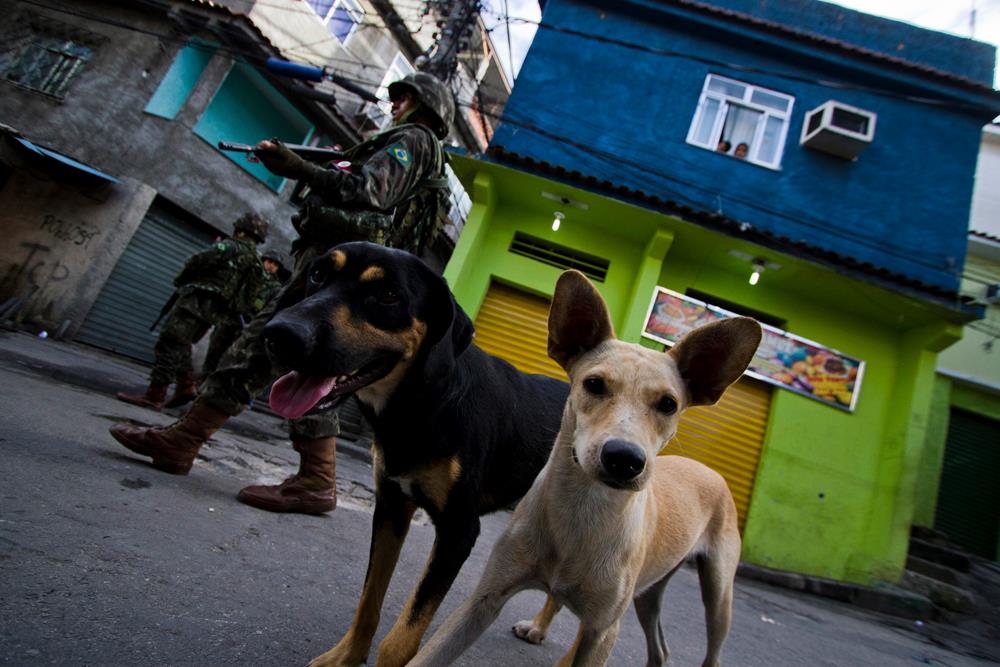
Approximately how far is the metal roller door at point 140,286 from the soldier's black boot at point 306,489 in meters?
9.60

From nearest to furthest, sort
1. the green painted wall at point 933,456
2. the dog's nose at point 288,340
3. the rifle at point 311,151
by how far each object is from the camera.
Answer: the dog's nose at point 288,340
the rifle at point 311,151
the green painted wall at point 933,456

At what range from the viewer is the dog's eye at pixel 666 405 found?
1.76 metres

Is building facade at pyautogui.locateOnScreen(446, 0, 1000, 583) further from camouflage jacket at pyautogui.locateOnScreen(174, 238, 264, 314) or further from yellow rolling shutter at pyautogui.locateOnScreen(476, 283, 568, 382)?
camouflage jacket at pyautogui.locateOnScreen(174, 238, 264, 314)

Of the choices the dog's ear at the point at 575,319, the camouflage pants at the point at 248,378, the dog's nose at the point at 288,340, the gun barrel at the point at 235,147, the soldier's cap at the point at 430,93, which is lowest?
the camouflage pants at the point at 248,378

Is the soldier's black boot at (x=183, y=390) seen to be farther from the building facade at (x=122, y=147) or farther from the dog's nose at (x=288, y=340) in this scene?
the building facade at (x=122, y=147)

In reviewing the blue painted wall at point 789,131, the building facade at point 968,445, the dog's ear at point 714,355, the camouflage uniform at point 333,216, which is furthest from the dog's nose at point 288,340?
the building facade at point 968,445

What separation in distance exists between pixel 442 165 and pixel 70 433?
9.16 ft

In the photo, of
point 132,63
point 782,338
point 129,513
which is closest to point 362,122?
point 132,63

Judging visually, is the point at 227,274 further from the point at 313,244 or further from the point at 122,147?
the point at 122,147

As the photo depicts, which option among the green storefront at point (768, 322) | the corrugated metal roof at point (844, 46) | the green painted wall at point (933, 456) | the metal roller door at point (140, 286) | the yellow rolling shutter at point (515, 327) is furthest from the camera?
the green painted wall at point (933, 456)

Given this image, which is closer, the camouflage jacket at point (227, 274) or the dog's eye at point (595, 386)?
the dog's eye at point (595, 386)

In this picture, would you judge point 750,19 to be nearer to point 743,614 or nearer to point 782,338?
point 782,338

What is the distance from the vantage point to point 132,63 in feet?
35.3

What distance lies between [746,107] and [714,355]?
10646mm
